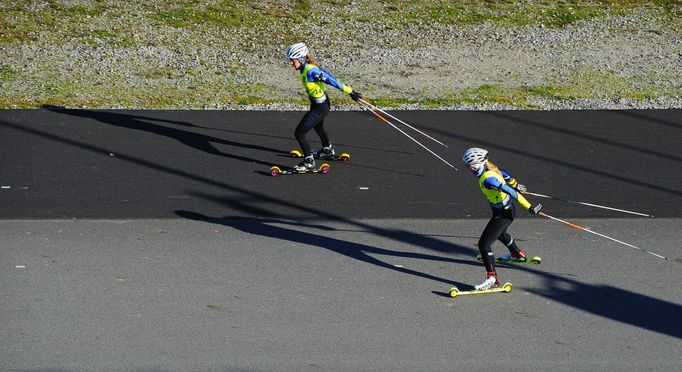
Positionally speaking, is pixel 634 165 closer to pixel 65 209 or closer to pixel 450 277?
pixel 450 277

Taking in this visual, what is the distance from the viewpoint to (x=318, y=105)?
46.7ft

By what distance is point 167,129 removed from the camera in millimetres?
15898

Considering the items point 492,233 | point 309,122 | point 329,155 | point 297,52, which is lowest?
point 492,233

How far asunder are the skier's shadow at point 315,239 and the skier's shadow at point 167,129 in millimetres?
2364

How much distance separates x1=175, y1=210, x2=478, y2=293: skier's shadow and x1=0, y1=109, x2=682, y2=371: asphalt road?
0.12 feet

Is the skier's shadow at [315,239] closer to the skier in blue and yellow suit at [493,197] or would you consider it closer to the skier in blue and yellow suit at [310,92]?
the skier in blue and yellow suit at [493,197]

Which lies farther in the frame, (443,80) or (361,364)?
(443,80)

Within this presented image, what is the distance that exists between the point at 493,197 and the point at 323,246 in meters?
2.42

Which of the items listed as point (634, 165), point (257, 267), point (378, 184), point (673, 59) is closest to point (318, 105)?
point (378, 184)

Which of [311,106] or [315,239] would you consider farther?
[311,106]

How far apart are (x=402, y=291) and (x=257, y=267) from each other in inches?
71.5

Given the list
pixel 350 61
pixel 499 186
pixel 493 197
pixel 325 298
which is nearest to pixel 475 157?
pixel 499 186

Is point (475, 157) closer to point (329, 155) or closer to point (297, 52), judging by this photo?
point (297, 52)

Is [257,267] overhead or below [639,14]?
below
